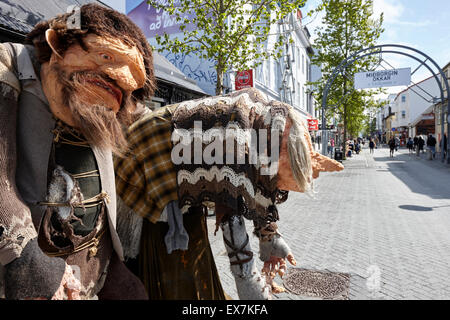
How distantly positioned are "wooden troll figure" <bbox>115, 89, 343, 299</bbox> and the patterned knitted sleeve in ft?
1.86

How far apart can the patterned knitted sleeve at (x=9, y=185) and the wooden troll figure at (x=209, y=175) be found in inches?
22.3

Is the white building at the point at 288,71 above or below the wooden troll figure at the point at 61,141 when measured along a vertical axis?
above

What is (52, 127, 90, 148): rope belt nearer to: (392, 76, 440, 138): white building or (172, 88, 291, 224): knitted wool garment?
(172, 88, 291, 224): knitted wool garment

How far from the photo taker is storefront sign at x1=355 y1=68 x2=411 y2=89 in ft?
45.4

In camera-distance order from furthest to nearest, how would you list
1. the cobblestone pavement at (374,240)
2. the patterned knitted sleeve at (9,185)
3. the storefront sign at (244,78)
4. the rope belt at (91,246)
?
the storefront sign at (244,78) < the cobblestone pavement at (374,240) < the rope belt at (91,246) < the patterned knitted sleeve at (9,185)

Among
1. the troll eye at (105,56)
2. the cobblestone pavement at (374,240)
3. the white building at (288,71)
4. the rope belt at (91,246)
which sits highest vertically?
the white building at (288,71)

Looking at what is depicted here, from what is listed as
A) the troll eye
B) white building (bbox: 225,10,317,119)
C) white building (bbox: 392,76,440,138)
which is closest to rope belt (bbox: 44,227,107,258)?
the troll eye

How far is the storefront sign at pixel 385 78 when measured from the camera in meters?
13.8

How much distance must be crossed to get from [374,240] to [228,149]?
4.42m

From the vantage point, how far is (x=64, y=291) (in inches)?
43.9

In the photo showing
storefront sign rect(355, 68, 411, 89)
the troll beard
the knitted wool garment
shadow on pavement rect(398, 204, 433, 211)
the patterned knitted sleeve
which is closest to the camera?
the patterned knitted sleeve

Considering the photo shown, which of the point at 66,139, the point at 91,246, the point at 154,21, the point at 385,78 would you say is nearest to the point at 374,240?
the point at 91,246

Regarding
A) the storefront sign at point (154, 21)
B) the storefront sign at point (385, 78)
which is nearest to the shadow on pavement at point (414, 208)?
the storefront sign at point (385, 78)

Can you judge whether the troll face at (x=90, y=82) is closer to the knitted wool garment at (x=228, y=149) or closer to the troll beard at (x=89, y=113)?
the troll beard at (x=89, y=113)
